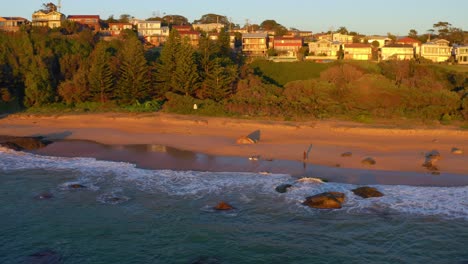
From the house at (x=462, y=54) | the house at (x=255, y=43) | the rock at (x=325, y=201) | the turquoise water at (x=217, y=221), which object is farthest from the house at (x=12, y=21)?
the rock at (x=325, y=201)

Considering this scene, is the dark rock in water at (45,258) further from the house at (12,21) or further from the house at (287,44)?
the house at (287,44)

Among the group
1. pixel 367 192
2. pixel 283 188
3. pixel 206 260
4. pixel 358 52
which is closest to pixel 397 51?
pixel 358 52

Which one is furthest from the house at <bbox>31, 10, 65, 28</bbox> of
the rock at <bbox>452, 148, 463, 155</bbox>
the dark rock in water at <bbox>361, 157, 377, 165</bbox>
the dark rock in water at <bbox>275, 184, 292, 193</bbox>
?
the rock at <bbox>452, 148, 463, 155</bbox>

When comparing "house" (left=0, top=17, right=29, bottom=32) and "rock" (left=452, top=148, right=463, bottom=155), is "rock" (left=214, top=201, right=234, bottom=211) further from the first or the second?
"house" (left=0, top=17, right=29, bottom=32)

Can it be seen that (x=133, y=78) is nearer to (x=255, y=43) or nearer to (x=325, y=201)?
(x=325, y=201)

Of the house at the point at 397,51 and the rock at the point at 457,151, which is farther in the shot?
the house at the point at 397,51

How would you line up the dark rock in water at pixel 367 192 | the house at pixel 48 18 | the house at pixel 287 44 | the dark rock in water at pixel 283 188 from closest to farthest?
the dark rock in water at pixel 367 192 < the dark rock in water at pixel 283 188 < the house at pixel 48 18 < the house at pixel 287 44

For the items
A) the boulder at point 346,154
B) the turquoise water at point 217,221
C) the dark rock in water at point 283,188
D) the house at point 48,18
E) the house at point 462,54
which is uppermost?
the house at point 48,18
